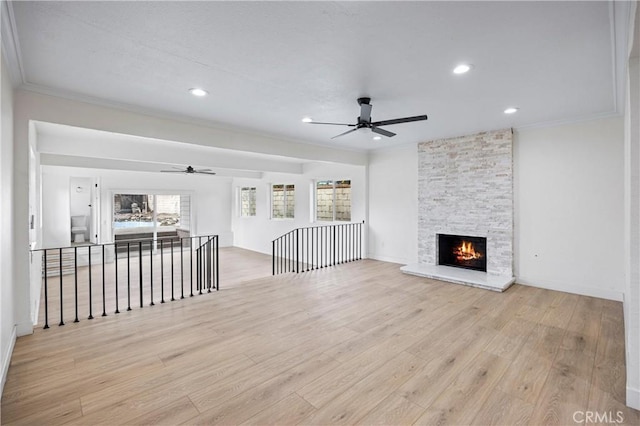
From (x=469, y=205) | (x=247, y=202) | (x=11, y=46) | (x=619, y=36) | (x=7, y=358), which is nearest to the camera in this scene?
(x=619, y=36)

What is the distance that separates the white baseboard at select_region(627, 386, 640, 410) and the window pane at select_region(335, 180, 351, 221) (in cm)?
641

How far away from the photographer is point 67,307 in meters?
4.94

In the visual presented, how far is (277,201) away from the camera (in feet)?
35.0

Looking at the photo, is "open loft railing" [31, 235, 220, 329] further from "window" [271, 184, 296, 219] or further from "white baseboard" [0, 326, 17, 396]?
"window" [271, 184, 296, 219]

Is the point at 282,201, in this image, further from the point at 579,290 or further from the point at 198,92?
the point at 579,290

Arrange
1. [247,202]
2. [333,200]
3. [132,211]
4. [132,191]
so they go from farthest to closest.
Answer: [247,202] → [132,211] → [132,191] → [333,200]

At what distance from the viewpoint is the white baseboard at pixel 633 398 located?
85.0 inches

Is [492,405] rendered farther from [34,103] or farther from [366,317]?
[34,103]

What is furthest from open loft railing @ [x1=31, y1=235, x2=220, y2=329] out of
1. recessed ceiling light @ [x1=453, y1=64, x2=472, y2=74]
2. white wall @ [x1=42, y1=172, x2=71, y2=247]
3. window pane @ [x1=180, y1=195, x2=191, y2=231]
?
recessed ceiling light @ [x1=453, y1=64, x2=472, y2=74]

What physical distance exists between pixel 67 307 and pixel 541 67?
7156mm

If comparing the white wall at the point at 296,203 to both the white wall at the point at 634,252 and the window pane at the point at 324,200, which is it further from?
the white wall at the point at 634,252

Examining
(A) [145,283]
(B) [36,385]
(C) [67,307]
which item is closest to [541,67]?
(B) [36,385]

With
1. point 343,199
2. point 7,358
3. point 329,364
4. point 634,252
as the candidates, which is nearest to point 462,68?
point 634,252

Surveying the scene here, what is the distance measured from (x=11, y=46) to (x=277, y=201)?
327 inches
